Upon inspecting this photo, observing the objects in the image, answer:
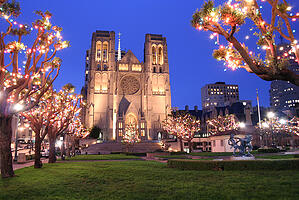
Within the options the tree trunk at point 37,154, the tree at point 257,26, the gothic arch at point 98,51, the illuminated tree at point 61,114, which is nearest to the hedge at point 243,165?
the tree at point 257,26

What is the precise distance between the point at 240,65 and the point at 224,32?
2.06m

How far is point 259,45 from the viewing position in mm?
10211

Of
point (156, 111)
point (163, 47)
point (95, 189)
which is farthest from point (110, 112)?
point (95, 189)

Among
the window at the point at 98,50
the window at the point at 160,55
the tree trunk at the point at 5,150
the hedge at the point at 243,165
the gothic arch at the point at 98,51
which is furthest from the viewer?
the window at the point at 160,55

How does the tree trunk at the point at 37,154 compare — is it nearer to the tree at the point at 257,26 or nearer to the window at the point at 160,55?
the tree at the point at 257,26

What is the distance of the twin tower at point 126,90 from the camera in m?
73.8

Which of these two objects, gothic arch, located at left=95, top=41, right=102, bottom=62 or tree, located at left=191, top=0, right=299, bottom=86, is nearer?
tree, located at left=191, top=0, right=299, bottom=86

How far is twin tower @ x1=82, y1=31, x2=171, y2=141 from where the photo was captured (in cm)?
7381

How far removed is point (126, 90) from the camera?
262 feet

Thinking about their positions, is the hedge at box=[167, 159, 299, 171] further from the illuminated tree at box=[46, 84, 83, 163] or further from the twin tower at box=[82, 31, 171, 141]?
the twin tower at box=[82, 31, 171, 141]

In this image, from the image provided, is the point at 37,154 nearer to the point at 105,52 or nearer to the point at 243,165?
the point at 243,165

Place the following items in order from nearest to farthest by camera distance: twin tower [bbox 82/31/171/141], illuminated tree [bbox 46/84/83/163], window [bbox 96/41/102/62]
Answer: illuminated tree [bbox 46/84/83/163] < twin tower [bbox 82/31/171/141] < window [bbox 96/41/102/62]

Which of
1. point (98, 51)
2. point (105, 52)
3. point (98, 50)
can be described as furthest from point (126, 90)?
Answer: point (98, 50)

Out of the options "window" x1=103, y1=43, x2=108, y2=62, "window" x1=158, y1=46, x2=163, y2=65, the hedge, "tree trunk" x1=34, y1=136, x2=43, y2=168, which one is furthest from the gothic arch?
the hedge
